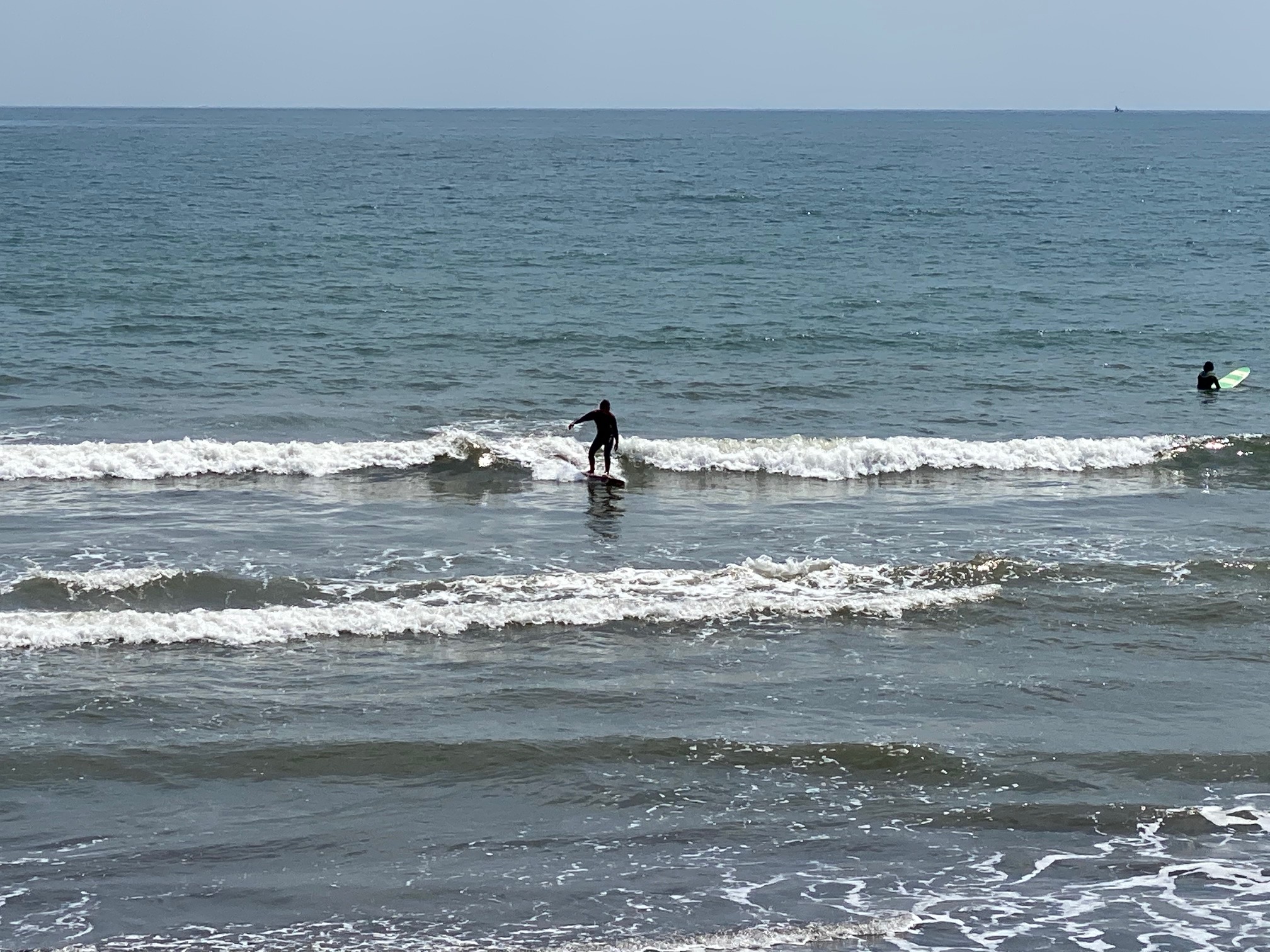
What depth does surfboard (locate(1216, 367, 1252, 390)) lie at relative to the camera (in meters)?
29.9

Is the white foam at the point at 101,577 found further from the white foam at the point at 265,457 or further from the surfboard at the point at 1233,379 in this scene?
the surfboard at the point at 1233,379

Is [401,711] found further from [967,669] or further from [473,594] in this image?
[967,669]

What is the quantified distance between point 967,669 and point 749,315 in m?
22.8

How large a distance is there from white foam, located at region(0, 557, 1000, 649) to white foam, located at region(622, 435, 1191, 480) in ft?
18.5

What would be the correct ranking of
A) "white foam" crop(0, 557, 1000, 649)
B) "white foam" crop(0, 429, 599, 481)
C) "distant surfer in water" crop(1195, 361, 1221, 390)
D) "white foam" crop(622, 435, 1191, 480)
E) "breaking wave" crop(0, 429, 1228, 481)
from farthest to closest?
"distant surfer in water" crop(1195, 361, 1221, 390), "white foam" crop(622, 435, 1191, 480), "breaking wave" crop(0, 429, 1228, 481), "white foam" crop(0, 429, 599, 481), "white foam" crop(0, 557, 1000, 649)

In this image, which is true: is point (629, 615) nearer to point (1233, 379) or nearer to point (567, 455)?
point (567, 455)

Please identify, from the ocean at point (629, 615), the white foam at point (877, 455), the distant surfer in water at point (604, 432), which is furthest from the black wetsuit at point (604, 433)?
the white foam at point (877, 455)

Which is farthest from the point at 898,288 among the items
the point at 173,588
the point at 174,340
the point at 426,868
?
the point at 426,868

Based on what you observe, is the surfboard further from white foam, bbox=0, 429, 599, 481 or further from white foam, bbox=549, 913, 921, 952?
white foam, bbox=549, 913, 921, 952

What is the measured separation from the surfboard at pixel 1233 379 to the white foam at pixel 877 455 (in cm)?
612

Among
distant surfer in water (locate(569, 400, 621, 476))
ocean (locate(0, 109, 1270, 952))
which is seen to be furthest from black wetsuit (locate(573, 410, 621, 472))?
ocean (locate(0, 109, 1270, 952))

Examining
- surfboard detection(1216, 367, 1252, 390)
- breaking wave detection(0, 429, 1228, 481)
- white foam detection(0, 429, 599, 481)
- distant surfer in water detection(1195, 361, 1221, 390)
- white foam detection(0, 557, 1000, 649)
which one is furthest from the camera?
surfboard detection(1216, 367, 1252, 390)

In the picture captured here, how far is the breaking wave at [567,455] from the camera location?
22.2 m

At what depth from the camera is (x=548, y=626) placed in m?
15.6
